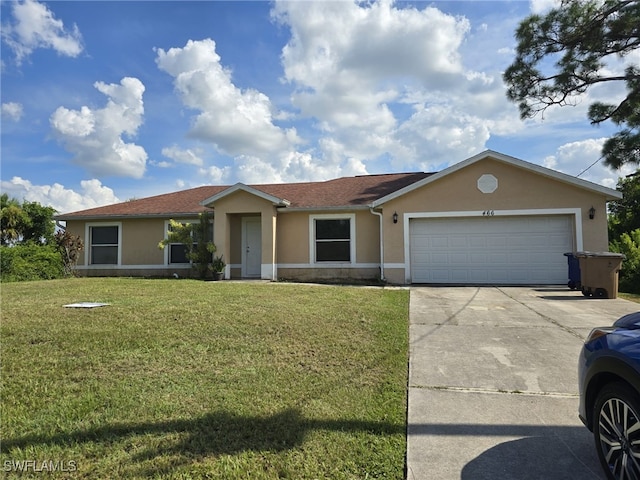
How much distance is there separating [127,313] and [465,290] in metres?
8.86

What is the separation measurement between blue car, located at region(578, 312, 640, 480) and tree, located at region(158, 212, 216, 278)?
42.6 ft

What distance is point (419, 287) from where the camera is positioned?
12078 millimetres

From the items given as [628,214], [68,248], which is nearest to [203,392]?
[68,248]

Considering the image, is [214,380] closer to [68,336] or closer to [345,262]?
[68,336]

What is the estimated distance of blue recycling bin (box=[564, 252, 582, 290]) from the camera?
10.6 m

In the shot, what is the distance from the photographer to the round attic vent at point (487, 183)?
496 inches

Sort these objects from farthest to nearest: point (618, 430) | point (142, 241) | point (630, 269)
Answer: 1. point (142, 241)
2. point (630, 269)
3. point (618, 430)

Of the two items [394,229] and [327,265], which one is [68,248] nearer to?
[327,265]

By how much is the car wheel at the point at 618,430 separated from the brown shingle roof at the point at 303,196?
11840mm

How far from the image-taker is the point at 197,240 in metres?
15.0

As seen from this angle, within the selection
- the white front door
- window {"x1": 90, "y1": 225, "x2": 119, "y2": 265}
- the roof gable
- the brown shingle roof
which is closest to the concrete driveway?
the roof gable

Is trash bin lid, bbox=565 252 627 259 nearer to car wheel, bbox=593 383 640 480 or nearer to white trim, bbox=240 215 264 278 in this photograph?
car wheel, bbox=593 383 640 480

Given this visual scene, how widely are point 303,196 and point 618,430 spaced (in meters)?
14.1

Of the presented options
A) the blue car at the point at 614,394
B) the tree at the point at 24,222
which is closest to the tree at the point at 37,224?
the tree at the point at 24,222
